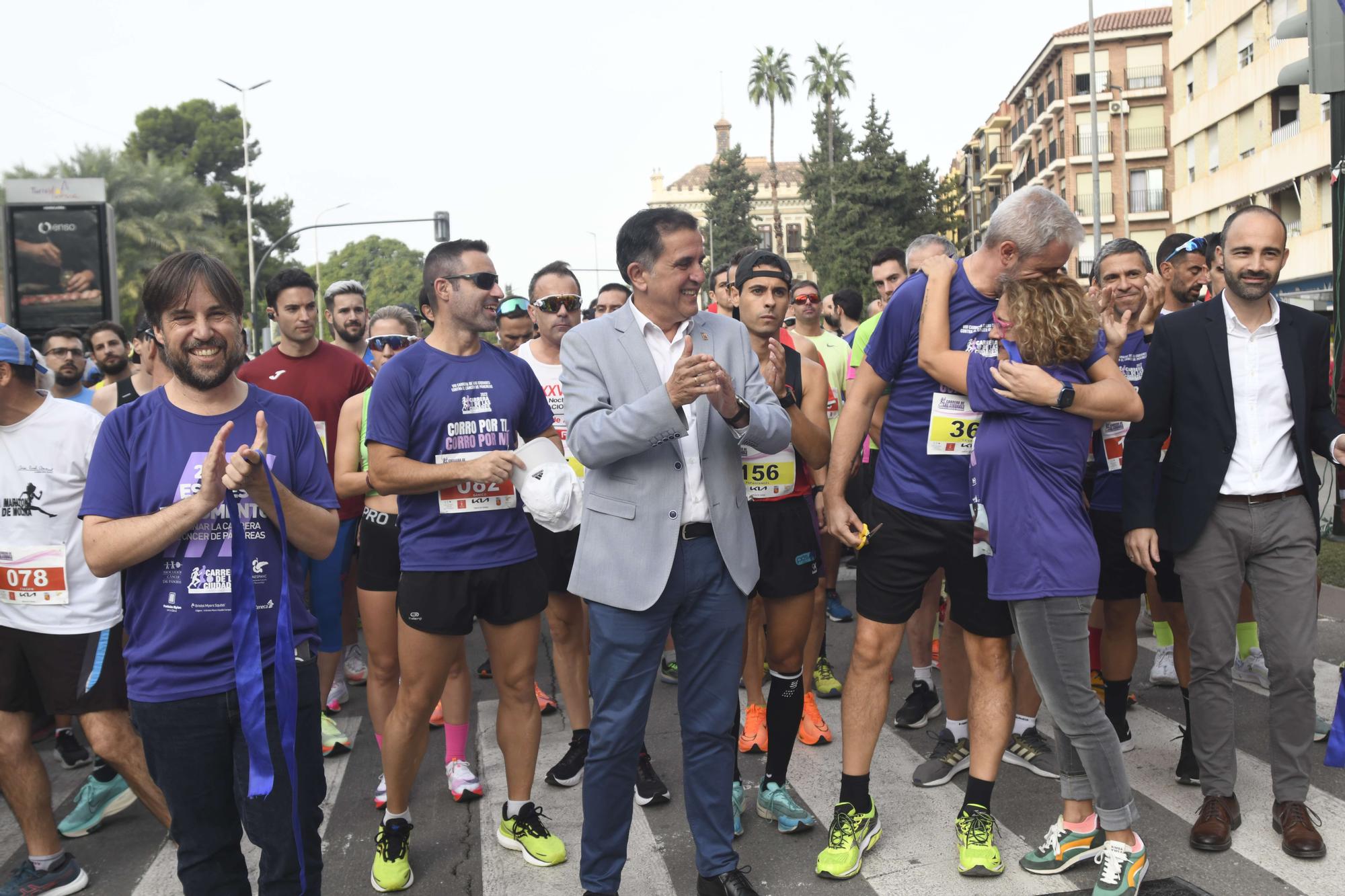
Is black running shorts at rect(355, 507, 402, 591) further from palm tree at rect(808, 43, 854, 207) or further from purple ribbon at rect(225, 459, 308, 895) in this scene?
palm tree at rect(808, 43, 854, 207)

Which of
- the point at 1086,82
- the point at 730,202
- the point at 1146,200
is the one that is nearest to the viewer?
the point at 1146,200

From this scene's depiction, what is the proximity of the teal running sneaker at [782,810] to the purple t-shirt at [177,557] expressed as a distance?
2.21 meters

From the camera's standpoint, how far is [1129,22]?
192ft

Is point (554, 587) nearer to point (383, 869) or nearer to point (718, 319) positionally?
point (383, 869)

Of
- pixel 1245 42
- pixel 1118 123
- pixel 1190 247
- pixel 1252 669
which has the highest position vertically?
pixel 1118 123

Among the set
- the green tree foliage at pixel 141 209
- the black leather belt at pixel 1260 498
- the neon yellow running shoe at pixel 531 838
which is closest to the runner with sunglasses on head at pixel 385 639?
the neon yellow running shoe at pixel 531 838

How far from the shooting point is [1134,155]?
2296 inches

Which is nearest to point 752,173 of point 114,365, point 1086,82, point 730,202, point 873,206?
point 730,202

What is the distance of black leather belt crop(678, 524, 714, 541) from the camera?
3.71 meters

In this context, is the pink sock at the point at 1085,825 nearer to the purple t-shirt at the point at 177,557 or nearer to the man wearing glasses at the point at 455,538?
the man wearing glasses at the point at 455,538

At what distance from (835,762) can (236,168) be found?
7371 centimetres

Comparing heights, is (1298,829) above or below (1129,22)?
below

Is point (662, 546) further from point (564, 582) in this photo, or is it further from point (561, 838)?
point (564, 582)

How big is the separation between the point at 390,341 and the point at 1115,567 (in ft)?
14.8
